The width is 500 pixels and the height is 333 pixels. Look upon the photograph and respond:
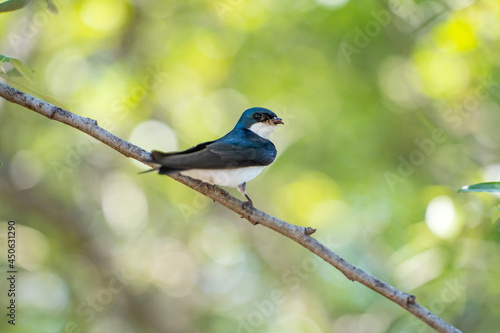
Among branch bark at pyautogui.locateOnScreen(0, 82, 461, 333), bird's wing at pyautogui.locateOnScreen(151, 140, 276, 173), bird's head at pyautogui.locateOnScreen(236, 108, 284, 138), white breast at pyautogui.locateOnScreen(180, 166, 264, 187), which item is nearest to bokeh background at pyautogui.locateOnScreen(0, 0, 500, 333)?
bird's head at pyautogui.locateOnScreen(236, 108, 284, 138)

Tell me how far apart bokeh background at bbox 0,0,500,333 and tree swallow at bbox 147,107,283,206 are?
2318mm

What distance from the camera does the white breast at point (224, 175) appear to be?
3.95m

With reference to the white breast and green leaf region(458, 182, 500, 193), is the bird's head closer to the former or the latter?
the white breast

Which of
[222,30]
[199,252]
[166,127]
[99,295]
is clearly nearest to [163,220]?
[199,252]

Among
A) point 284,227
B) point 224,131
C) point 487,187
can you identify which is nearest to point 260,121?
point 284,227

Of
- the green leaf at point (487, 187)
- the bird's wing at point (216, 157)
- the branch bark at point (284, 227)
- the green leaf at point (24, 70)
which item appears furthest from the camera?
the bird's wing at point (216, 157)

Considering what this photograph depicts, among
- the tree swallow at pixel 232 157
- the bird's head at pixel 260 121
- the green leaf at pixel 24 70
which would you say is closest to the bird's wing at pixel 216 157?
the tree swallow at pixel 232 157

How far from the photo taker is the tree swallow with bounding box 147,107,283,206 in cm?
362

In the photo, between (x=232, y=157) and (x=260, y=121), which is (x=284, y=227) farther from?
(x=260, y=121)

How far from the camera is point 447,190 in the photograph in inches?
236

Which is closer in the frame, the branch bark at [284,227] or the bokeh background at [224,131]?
the branch bark at [284,227]

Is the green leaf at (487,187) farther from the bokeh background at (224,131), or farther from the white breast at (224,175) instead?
the bokeh background at (224,131)

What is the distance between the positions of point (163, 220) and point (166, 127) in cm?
185

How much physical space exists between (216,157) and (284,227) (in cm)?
104
